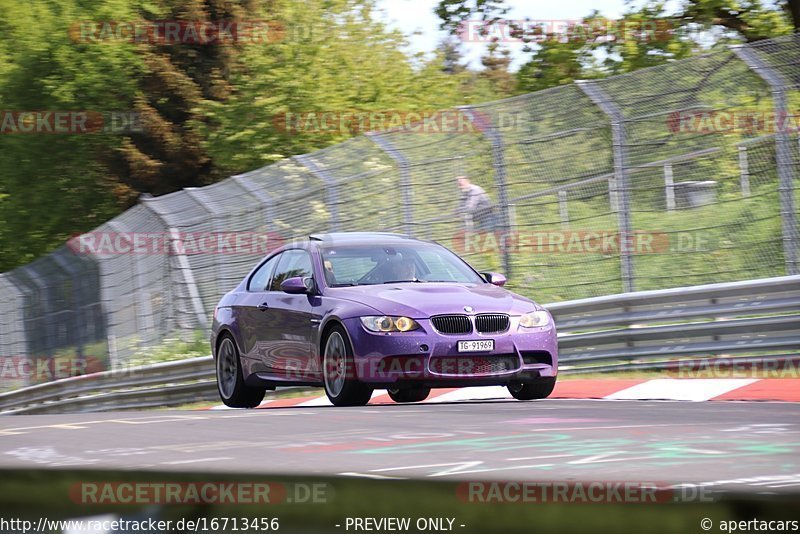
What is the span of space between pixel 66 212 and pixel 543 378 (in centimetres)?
3515

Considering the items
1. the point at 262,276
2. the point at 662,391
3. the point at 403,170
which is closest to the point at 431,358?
the point at 662,391

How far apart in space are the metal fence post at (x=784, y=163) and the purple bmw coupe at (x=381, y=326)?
252cm

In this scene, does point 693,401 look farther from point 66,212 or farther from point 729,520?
point 66,212

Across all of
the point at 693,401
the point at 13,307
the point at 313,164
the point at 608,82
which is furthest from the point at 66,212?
the point at 693,401

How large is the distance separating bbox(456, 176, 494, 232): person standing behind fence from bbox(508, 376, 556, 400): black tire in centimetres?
384

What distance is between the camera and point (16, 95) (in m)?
43.0

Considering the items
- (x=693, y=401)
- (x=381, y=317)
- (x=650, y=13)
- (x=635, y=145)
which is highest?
(x=650, y=13)

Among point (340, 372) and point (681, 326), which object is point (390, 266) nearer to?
point (340, 372)

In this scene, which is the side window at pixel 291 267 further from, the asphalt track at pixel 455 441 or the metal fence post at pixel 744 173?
the metal fence post at pixel 744 173

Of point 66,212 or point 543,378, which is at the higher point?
point 66,212

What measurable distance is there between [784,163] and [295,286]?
4.37 metres

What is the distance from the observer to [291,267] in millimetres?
11406

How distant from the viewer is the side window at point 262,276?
11812mm

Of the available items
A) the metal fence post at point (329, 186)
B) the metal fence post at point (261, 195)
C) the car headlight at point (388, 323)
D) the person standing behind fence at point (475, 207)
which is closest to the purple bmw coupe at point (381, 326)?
the car headlight at point (388, 323)
